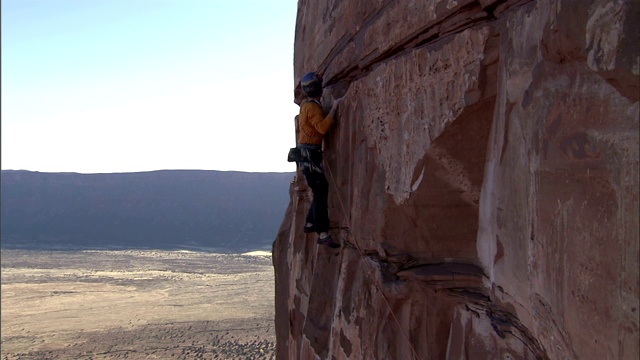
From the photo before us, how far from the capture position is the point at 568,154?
2705mm

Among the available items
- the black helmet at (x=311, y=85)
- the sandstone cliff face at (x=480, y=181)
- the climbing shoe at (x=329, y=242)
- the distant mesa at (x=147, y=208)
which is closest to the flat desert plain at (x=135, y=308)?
the distant mesa at (x=147, y=208)

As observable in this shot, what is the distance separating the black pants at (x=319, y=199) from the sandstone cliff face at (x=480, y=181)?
0.45ft

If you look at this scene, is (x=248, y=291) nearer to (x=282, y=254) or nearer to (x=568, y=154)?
(x=282, y=254)

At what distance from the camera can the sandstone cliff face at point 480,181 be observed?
95.7 inches

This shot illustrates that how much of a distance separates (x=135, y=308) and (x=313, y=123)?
27.0 metres

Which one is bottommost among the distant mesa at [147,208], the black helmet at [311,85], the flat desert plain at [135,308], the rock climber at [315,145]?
the flat desert plain at [135,308]

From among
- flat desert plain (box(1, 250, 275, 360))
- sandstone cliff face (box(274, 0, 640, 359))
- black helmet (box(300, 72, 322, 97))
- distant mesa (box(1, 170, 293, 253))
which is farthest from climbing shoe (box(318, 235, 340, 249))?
distant mesa (box(1, 170, 293, 253))

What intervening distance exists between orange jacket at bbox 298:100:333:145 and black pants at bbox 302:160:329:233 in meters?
0.37

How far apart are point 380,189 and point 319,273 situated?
1995mm

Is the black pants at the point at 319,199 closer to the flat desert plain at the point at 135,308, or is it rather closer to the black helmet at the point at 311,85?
the black helmet at the point at 311,85

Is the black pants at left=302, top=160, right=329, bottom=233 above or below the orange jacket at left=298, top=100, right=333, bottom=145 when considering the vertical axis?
below

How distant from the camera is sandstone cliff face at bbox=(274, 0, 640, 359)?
2.43 meters

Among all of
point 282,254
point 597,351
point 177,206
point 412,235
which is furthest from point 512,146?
point 177,206

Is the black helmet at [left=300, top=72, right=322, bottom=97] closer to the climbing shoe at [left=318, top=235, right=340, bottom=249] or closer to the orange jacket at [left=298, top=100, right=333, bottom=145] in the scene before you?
the orange jacket at [left=298, top=100, right=333, bottom=145]
